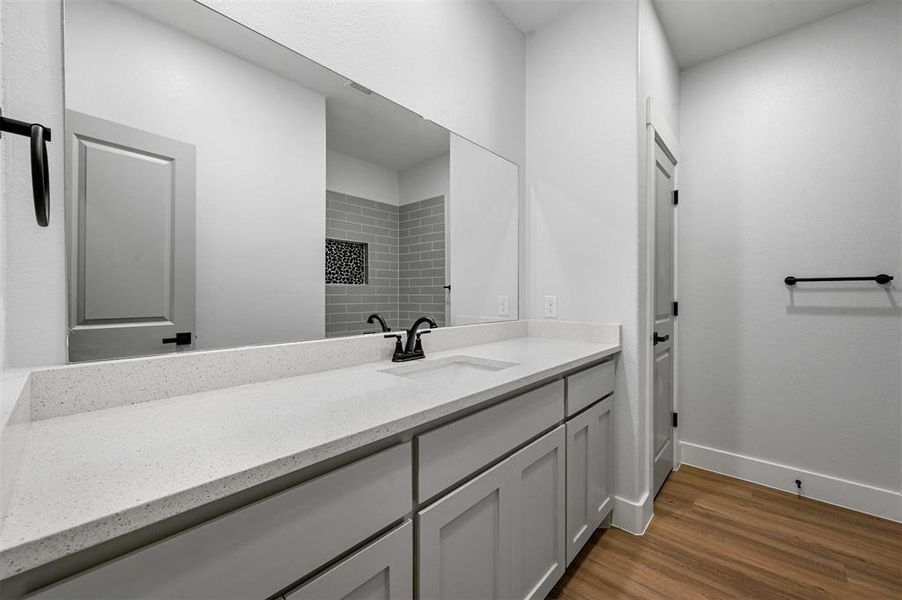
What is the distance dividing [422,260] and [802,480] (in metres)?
2.49

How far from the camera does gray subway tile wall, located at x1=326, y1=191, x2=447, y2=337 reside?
1336 mm

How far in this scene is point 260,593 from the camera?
0.58 m

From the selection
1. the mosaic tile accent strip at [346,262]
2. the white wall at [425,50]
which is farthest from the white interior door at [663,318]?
the mosaic tile accent strip at [346,262]

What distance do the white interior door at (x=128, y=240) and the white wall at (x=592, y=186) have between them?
67.5 inches

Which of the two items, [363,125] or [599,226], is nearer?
[363,125]

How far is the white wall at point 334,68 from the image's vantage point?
75 centimetres

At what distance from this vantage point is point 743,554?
5.45 ft

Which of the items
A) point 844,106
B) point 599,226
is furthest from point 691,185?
point 599,226

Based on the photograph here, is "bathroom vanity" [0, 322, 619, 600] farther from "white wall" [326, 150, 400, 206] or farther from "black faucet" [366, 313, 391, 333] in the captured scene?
"white wall" [326, 150, 400, 206]

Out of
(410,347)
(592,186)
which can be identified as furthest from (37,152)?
(592,186)

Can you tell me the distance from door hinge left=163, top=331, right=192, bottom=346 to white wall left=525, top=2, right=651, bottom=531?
1.71 m

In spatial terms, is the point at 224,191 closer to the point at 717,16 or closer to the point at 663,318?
the point at 663,318

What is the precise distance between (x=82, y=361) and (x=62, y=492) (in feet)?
1.61

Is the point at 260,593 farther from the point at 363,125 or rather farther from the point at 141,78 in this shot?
the point at 363,125
